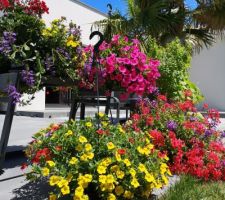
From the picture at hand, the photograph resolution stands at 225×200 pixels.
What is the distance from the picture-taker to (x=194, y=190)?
12.4 feet

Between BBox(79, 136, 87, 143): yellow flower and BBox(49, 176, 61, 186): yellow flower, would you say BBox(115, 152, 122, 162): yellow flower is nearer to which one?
BBox(79, 136, 87, 143): yellow flower

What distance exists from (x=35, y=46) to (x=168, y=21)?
9784mm

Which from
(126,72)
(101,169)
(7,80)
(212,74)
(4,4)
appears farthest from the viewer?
(212,74)

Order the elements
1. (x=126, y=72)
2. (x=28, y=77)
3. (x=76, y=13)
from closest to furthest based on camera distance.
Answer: (x=28, y=77)
(x=126, y=72)
(x=76, y=13)

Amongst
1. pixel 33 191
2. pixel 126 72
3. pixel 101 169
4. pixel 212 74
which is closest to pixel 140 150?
pixel 101 169

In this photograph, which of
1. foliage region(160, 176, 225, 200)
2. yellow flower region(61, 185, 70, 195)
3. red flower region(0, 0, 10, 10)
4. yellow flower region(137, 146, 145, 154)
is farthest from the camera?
red flower region(0, 0, 10, 10)

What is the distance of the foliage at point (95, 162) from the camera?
3.03m

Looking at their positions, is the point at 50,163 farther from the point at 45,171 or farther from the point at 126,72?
the point at 126,72

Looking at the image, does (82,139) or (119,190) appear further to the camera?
(82,139)

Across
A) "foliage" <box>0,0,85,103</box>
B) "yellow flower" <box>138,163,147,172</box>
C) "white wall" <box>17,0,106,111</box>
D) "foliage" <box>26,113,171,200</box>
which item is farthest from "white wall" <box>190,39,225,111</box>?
"yellow flower" <box>138,163,147,172</box>

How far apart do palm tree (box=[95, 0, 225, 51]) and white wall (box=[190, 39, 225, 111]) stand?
2792 mm

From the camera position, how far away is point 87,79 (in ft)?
14.3

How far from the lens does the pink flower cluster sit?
4.25 meters

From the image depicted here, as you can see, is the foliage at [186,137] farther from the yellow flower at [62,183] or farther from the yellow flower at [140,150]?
the yellow flower at [62,183]
